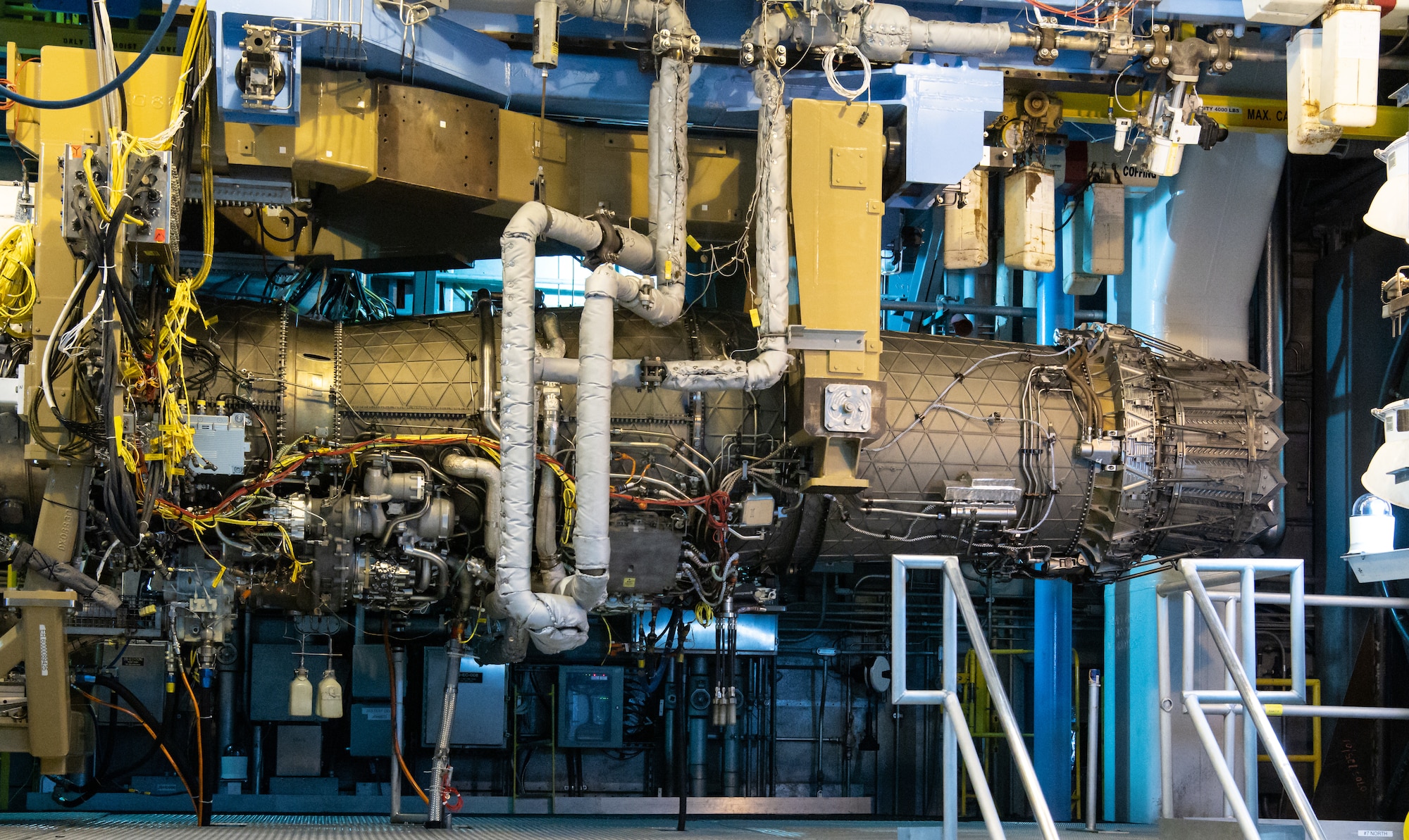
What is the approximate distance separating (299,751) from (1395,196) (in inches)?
295

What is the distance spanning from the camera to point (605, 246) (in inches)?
261

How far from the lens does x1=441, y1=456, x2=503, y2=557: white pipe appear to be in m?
6.73

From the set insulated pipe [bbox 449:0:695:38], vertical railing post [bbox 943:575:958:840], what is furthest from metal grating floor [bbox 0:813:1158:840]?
insulated pipe [bbox 449:0:695:38]

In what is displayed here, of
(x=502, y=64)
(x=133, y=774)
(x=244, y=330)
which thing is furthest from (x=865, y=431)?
(x=133, y=774)

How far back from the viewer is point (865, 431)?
6.80 metres

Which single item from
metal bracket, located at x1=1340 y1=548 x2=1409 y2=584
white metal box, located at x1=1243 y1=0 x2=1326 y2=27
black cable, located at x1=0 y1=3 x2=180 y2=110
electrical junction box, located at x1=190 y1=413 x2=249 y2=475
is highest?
white metal box, located at x1=1243 y1=0 x2=1326 y2=27

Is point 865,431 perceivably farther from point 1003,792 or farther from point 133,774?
point 133,774

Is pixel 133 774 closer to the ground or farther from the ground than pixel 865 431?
closer to the ground

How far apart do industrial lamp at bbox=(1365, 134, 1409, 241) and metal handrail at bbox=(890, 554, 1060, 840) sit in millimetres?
3167

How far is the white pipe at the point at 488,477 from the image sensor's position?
22.1ft

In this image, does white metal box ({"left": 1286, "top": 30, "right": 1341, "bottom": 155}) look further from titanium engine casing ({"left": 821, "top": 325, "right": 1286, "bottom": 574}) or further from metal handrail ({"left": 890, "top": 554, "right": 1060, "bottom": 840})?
metal handrail ({"left": 890, "top": 554, "right": 1060, "bottom": 840})

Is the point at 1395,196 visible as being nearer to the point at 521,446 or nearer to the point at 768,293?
the point at 768,293

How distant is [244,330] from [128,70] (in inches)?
71.4

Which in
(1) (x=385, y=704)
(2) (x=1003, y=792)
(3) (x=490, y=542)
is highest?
(3) (x=490, y=542)
